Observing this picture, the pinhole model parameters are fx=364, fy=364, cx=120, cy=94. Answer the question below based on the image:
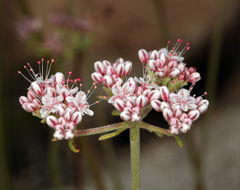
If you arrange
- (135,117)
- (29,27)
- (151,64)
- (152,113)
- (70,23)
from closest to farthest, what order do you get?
(135,117)
(151,64)
(70,23)
(29,27)
(152,113)

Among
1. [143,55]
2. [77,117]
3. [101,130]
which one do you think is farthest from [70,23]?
[101,130]

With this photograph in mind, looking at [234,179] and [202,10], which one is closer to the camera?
[234,179]

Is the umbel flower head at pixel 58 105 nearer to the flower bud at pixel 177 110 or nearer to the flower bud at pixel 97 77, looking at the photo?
the flower bud at pixel 97 77

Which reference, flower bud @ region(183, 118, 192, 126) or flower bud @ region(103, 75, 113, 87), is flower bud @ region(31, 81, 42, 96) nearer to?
flower bud @ region(103, 75, 113, 87)

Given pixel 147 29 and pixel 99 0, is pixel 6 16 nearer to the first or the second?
pixel 99 0

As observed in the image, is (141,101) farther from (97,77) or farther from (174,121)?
(97,77)

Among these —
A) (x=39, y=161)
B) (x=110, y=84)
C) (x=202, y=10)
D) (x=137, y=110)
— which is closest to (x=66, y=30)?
→ (x=110, y=84)

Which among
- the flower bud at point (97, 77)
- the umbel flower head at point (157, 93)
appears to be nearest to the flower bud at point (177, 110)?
the umbel flower head at point (157, 93)

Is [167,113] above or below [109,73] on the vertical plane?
below
